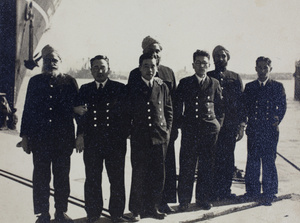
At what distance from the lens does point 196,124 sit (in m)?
3.63

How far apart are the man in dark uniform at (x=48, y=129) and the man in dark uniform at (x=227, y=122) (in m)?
1.78

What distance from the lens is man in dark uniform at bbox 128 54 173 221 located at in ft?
10.8

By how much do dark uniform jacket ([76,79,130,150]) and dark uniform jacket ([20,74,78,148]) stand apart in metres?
0.12

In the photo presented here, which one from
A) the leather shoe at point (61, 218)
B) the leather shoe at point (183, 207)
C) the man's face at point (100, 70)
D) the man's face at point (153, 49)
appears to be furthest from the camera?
the leather shoe at point (183, 207)

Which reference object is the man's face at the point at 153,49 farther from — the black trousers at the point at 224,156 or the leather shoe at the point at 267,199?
the leather shoe at the point at 267,199

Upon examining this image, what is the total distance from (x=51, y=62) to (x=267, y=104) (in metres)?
2.55

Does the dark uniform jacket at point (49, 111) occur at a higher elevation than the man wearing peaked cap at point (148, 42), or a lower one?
lower

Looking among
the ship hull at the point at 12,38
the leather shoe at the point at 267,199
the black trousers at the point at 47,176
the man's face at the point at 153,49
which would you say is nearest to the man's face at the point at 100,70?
the man's face at the point at 153,49

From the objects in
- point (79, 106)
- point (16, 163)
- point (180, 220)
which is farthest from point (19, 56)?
point (180, 220)

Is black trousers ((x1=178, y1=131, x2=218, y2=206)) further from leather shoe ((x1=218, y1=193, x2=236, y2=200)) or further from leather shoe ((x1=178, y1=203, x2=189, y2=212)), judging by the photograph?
leather shoe ((x1=218, y1=193, x2=236, y2=200))

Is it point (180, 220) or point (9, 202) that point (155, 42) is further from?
point (9, 202)

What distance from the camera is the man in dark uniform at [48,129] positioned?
320 centimetres

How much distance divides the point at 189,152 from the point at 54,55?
5.54ft

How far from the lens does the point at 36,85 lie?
3.21m
